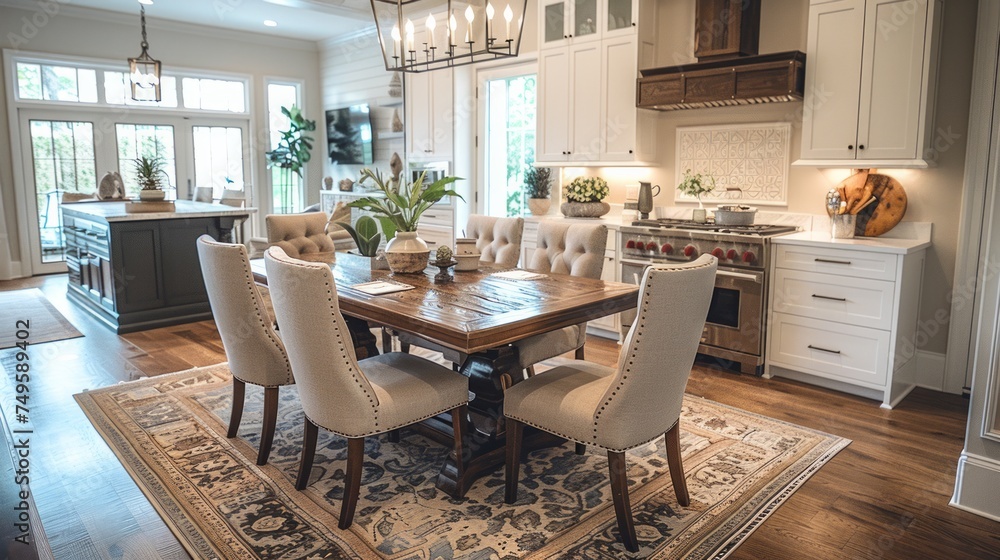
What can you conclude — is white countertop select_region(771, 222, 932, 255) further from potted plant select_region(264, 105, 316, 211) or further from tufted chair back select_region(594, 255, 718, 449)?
potted plant select_region(264, 105, 316, 211)

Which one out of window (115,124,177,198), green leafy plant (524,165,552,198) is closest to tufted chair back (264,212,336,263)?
green leafy plant (524,165,552,198)

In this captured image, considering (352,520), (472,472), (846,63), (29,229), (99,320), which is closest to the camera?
(352,520)

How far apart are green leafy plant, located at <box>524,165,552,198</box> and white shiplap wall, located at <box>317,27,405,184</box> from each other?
2.89m

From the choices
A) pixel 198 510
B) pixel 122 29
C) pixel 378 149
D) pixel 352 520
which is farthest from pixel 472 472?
pixel 122 29

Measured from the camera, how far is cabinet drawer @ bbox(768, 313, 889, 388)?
12.1 ft

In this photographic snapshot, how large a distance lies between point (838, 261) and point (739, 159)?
45.3 inches

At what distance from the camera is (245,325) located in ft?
9.08

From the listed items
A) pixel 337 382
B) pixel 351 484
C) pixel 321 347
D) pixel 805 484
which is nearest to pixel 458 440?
pixel 351 484

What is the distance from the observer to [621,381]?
7.07ft

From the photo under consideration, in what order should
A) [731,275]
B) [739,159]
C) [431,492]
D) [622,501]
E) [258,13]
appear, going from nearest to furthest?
[622,501] < [431,492] < [731,275] < [739,159] < [258,13]

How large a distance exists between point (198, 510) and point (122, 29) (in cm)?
744

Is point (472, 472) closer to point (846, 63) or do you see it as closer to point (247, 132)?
point (846, 63)

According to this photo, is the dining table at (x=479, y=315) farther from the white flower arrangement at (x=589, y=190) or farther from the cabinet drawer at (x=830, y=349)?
the white flower arrangement at (x=589, y=190)

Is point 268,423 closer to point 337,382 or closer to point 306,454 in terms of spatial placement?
point 306,454
